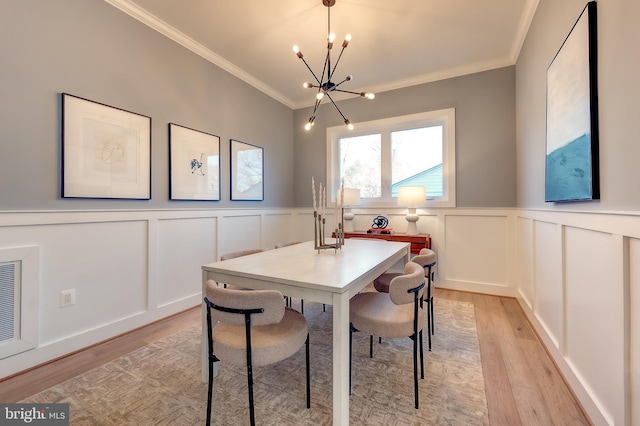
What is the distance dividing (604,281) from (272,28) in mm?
3048

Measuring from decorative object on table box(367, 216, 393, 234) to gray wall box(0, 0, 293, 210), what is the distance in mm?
1954

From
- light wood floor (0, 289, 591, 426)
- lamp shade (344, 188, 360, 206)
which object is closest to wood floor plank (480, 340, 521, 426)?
light wood floor (0, 289, 591, 426)

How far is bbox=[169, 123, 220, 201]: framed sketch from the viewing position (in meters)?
2.61

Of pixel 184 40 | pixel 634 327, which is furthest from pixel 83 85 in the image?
pixel 634 327

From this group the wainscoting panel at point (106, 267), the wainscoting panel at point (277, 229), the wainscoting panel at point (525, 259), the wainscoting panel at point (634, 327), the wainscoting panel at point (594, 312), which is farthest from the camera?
the wainscoting panel at point (277, 229)

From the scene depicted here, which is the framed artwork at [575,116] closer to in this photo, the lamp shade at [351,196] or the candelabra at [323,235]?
the candelabra at [323,235]

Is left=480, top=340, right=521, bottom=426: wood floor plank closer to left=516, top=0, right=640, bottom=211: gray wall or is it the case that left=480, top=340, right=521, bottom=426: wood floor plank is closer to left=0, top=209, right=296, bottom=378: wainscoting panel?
left=516, top=0, right=640, bottom=211: gray wall

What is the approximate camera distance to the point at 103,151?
6.85 ft

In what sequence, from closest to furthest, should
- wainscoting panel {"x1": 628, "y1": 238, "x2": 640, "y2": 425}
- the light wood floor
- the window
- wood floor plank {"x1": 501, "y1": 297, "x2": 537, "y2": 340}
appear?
wainscoting panel {"x1": 628, "y1": 238, "x2": 640, "y2": 425} → the light wood floor → wood floor plank {"x1": 501, "y1": 297, "x2": 537, "y2": 340} → the window

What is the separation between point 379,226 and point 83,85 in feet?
10.8

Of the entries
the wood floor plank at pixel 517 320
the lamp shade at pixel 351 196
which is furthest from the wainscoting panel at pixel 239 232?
the wood floor plank at pixel 517 320

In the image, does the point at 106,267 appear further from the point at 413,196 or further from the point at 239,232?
the point at 413,196

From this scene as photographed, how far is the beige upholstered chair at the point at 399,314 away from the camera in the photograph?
1.32 metres

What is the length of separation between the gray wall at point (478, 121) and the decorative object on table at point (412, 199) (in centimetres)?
51
